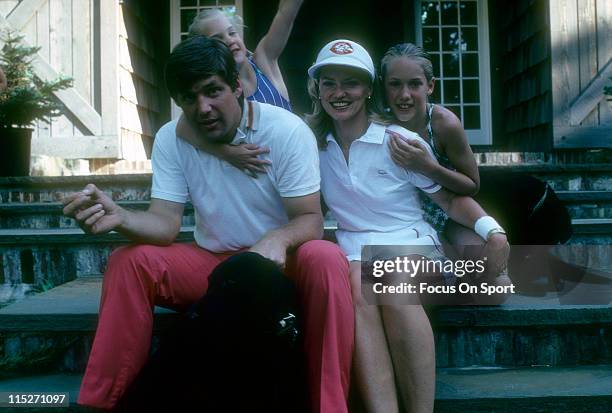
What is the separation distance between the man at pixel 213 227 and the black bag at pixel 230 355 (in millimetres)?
114

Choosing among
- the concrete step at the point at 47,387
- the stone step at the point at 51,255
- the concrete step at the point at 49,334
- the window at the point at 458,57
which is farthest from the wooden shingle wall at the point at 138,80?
the concrete step at the point at 47,387

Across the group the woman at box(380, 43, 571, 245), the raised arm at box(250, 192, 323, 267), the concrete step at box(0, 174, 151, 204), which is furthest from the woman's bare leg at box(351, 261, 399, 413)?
the concrete step at box(0, 174, 151, 204)

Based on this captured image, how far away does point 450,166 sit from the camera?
→ 2.16 meters

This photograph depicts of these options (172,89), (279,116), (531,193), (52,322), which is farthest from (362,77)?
(52,322)

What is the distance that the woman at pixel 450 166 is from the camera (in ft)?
6.71

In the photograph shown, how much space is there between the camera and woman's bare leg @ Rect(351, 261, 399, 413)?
1.74 meters

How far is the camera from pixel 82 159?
5.17 meters

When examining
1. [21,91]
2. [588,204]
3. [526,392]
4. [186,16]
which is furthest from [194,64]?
[186,16]

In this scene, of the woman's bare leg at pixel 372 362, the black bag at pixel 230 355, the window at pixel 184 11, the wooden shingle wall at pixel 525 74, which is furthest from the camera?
the window at pixel 184 11

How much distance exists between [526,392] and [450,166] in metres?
0.74

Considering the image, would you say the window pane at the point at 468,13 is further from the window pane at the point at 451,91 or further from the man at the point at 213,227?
the man at the point at 213,227

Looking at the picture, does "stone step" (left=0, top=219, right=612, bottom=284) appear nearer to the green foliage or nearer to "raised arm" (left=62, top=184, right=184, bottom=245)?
"raised arm" (left=62, top=184, right=184, bottom=245)

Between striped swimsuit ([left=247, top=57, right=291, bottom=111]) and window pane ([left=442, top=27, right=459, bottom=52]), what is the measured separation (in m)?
4.25

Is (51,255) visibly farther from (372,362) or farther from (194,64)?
(372,362)
